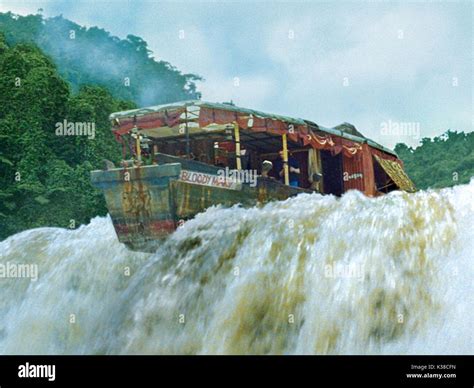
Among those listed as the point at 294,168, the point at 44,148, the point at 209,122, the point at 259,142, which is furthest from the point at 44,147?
the point at 209,122

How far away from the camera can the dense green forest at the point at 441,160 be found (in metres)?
36.9

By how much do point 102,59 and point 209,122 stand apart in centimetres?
4133

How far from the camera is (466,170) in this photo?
119 ft

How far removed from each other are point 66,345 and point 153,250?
6.68 ft

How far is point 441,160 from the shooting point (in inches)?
1623

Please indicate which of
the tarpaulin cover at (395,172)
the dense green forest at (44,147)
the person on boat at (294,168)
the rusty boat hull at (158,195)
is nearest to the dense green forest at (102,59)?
the dense green forest at (44,147)

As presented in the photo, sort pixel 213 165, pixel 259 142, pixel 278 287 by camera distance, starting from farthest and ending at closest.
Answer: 1. pixel 259 142
2. pixel 213 165
3. pixel 278 287

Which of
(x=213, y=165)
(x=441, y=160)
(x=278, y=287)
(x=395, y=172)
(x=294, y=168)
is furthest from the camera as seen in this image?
(x=441, y=160)

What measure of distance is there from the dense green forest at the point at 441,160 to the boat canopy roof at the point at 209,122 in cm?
2277

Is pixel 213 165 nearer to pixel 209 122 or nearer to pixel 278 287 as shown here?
pixel 209 122

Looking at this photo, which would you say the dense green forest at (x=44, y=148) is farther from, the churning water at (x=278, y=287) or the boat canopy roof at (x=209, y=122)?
the churning water at (x=278, y=287)

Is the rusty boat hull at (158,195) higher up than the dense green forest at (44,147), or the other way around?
the dense green forest at (44,147)
